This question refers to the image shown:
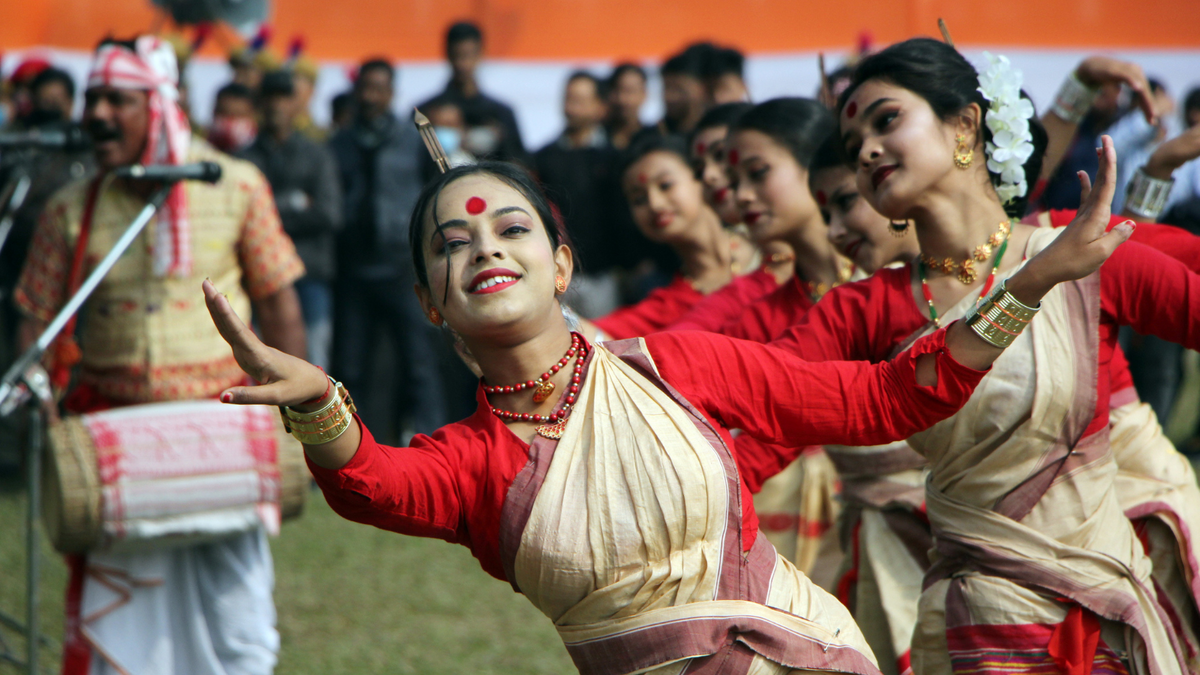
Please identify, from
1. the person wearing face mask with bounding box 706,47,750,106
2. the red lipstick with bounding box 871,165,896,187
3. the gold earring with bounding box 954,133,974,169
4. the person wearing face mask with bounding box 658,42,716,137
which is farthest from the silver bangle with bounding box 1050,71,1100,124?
the person wearing face mask with bounding box 658,42,716,137

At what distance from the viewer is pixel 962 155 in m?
2.55

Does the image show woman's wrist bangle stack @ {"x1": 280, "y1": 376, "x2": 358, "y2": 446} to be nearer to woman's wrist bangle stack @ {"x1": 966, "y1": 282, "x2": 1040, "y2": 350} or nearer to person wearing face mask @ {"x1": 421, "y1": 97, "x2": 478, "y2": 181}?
woman's wrist bangle stack @ {"x1": 966, "y1": 282, "x2": 1040, "y2": 350}

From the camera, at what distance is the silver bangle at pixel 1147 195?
303 cm

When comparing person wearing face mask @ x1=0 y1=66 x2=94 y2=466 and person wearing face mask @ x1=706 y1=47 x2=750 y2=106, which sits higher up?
person wearing face mask @ x1=706 y1=47 x2=750 y2=106

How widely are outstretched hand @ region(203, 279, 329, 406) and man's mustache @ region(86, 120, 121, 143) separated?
108 inches

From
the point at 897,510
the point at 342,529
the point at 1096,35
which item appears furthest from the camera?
the point at 1096,35

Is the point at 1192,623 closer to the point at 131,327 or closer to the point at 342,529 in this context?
the point at 131,327

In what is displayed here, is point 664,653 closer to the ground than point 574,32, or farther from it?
closer to the ground

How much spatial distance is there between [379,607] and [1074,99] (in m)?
3.52

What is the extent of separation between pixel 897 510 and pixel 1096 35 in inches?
276

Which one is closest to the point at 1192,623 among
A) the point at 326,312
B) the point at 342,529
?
the point at 342,529

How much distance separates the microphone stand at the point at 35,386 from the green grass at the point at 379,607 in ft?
2.63

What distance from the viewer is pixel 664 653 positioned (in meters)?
2.00

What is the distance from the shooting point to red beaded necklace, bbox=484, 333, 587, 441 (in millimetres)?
2111
